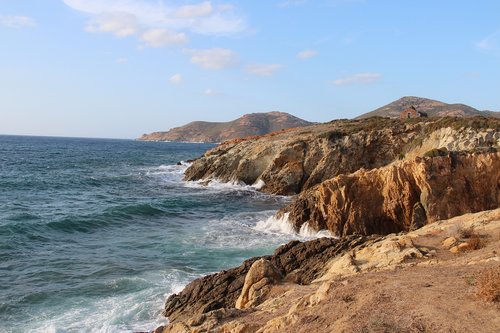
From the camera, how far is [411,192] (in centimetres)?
2186

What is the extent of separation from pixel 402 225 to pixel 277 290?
39.8 feet

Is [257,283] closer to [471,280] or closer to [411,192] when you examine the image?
[471,280]

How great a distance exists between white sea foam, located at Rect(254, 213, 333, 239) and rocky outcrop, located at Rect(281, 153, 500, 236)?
115 cm

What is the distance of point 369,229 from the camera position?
22.0 m

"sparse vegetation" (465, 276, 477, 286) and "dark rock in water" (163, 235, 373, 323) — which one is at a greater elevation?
"sparse vegetation" (465, 276, 477, 286)

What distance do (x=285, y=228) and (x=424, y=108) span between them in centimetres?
14791

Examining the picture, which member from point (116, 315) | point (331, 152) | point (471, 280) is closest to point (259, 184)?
point (331, 152)

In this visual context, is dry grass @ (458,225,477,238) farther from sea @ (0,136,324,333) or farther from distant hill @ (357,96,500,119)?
distant hill @ (357,96,500,119)

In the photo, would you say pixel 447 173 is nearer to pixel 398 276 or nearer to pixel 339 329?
pixel 398 276

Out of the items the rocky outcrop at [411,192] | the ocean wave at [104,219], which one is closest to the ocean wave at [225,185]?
the ocean wave at [104,219]

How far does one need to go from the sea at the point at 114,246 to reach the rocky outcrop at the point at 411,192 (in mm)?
3001

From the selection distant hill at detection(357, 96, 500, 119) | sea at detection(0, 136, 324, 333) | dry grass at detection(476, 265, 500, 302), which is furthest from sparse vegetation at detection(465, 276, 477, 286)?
distant hill at detection(357, 96, 500, 119)

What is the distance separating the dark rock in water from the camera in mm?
13289

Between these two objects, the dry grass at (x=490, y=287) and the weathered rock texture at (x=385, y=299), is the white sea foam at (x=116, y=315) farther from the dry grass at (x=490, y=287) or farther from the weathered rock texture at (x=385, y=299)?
the dry grass at (x=490, y=287)
